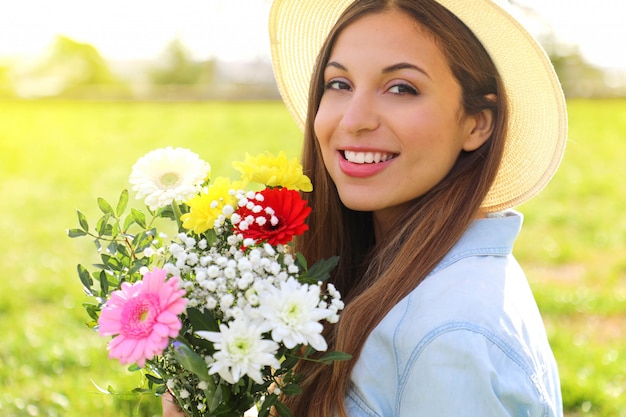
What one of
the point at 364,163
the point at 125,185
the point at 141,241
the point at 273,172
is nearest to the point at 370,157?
the point at 364,163

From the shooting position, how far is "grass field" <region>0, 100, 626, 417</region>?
12.2 ft

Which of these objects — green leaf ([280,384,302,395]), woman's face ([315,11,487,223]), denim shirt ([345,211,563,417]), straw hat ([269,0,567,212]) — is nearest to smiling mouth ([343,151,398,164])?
woman's face ([315,11,487,223])

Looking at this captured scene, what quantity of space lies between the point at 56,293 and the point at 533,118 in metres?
3.79

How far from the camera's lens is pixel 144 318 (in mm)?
1573

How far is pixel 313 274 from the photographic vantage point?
1.80 m

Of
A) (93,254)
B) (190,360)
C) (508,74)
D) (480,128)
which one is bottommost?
(93,254)

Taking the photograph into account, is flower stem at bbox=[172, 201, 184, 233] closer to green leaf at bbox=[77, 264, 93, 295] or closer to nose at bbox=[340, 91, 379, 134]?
green leaf at bbox=[77, 264, 93, 295]

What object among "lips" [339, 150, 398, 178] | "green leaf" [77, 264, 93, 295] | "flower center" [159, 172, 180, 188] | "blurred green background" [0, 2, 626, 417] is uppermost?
"lips" [339, 150, 398, 178]

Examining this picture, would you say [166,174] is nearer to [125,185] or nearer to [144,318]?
[144,318]

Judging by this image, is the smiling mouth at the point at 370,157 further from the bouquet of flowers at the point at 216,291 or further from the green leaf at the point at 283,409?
the green leaf at the point at 283,409

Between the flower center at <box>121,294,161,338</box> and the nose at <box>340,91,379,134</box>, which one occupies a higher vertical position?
the nose at <box>340,91,379,134</box>

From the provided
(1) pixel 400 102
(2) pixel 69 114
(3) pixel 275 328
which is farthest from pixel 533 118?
(2) pixel 69 114

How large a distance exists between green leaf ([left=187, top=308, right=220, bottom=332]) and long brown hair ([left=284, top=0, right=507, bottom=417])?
1.34ft

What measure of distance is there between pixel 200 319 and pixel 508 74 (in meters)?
1.21
